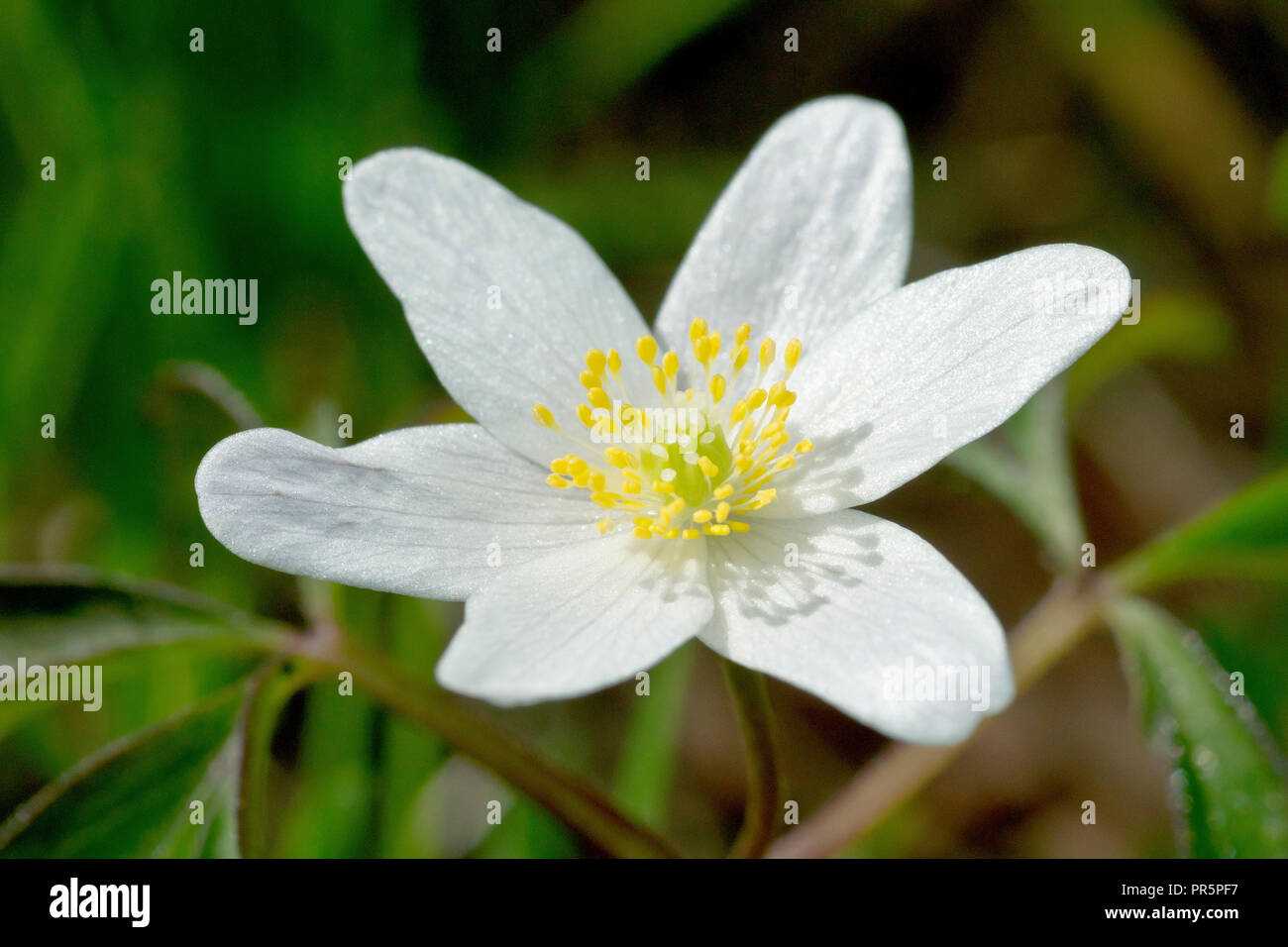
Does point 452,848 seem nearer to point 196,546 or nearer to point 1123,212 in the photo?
point 196,546

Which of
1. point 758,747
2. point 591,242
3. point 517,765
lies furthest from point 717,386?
point 591,242

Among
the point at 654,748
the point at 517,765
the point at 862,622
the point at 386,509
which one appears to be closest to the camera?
the point at 862,622

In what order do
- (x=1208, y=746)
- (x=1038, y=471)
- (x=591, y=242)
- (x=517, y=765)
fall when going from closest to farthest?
(x=517, y=765)
(x=1208, y=746)
(x=1038, y=471)
(x=591, y=242)

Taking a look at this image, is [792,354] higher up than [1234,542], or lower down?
higher up

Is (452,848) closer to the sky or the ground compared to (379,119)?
closer to the ground

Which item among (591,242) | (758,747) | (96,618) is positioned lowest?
(758,747)

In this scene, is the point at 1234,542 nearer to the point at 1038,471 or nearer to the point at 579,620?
the point at 1038,471
